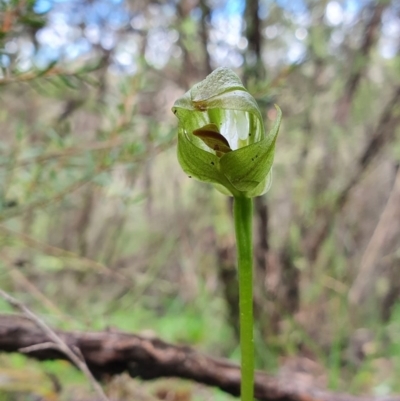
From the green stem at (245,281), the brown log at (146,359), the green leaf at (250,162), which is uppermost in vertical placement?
the green leaf at (250,162)

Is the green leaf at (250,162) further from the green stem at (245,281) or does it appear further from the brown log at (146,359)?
the brown log at (146,359)

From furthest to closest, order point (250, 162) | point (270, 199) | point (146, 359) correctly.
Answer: point (270, 199), point (146, 359), point (250, 162)

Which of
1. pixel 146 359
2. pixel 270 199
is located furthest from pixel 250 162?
pixel 270 199

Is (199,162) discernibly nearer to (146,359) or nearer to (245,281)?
(245,281)

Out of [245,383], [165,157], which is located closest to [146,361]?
[245,383]

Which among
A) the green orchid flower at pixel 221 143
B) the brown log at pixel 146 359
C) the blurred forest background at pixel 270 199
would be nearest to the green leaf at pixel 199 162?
the green orchid flower at pixel 221 143

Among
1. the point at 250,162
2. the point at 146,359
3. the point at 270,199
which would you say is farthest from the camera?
the point at 270,199

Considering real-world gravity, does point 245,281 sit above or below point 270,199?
below

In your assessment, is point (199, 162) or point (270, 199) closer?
point (199, 162)
